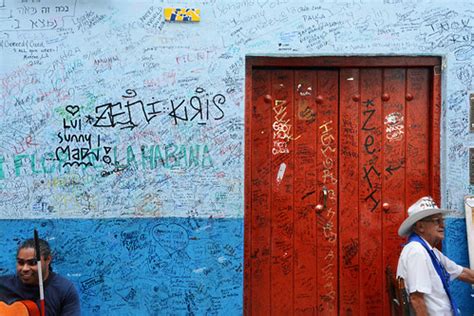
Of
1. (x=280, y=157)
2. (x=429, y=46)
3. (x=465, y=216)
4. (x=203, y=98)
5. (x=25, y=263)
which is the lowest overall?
(x=25, y=263)

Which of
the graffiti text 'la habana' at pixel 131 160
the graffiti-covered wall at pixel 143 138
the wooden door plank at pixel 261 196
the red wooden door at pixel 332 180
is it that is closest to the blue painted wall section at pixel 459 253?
the graffiti-covered wall at pixel 143 138

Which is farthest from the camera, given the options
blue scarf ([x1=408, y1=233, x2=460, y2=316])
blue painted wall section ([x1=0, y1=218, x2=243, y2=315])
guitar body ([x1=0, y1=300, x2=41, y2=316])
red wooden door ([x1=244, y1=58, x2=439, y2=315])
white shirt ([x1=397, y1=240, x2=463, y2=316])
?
red wooden door ([x1=244, y1=58, x2=439, y2=315])

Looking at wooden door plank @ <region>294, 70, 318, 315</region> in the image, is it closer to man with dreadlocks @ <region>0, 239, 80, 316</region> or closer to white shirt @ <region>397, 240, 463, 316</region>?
white shirt @ <region>397, 240, 463, 316</region>

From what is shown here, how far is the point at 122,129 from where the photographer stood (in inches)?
198

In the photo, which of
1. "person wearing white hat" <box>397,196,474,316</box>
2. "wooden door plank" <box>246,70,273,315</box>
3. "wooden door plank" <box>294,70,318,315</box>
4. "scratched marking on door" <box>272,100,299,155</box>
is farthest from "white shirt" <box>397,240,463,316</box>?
"scratched marking on door" <box>272,100,299,155</box>

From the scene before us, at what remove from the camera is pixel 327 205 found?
17.2 feet

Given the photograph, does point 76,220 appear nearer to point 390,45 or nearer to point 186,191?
point 186,191

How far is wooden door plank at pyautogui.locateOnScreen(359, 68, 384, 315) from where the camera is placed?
5250 millimetres

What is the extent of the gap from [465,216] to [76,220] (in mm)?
3214

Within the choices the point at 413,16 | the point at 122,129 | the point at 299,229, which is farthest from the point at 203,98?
the point at 413,16

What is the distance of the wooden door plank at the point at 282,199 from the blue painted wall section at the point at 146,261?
0.38 metres

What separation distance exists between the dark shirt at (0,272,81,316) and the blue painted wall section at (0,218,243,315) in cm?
→ 49

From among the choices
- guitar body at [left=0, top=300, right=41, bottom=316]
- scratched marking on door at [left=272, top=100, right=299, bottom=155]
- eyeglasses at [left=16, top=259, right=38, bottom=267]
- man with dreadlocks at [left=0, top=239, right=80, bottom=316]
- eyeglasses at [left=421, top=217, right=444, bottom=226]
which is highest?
scratched marking on door at [left=272, top=100, right=299, bottom=155]

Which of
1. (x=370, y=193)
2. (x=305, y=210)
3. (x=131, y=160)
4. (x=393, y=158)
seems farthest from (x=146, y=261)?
(x=393, y=158)
